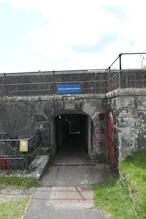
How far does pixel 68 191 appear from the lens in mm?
5777

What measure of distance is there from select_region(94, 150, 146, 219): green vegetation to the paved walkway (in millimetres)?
275

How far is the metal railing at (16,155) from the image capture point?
23.1ft

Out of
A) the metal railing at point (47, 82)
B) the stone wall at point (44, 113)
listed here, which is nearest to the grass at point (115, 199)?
the stone wall at point (44, 113)

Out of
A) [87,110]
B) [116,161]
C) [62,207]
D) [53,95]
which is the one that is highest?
[53,95]

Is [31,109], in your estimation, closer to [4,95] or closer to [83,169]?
[4,95]

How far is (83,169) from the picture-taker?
7559 mm

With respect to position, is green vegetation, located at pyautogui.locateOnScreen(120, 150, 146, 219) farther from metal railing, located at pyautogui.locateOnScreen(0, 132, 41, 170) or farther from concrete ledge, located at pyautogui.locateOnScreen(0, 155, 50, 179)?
metal railing, located at pyautogui.locateOnScreen(0, 132, 41, 170)

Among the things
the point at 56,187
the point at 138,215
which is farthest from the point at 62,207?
the point at 138,215

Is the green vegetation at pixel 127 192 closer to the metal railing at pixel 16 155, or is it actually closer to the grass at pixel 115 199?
the grass at pixel 115 199

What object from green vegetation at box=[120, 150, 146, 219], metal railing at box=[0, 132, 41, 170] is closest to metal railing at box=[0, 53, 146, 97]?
metal railing at box=[0, 132, 41, 170]

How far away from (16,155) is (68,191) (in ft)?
9.40

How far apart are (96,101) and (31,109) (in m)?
2.72

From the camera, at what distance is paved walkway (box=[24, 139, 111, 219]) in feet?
15.1

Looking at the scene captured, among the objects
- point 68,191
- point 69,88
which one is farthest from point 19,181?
point 69,88
